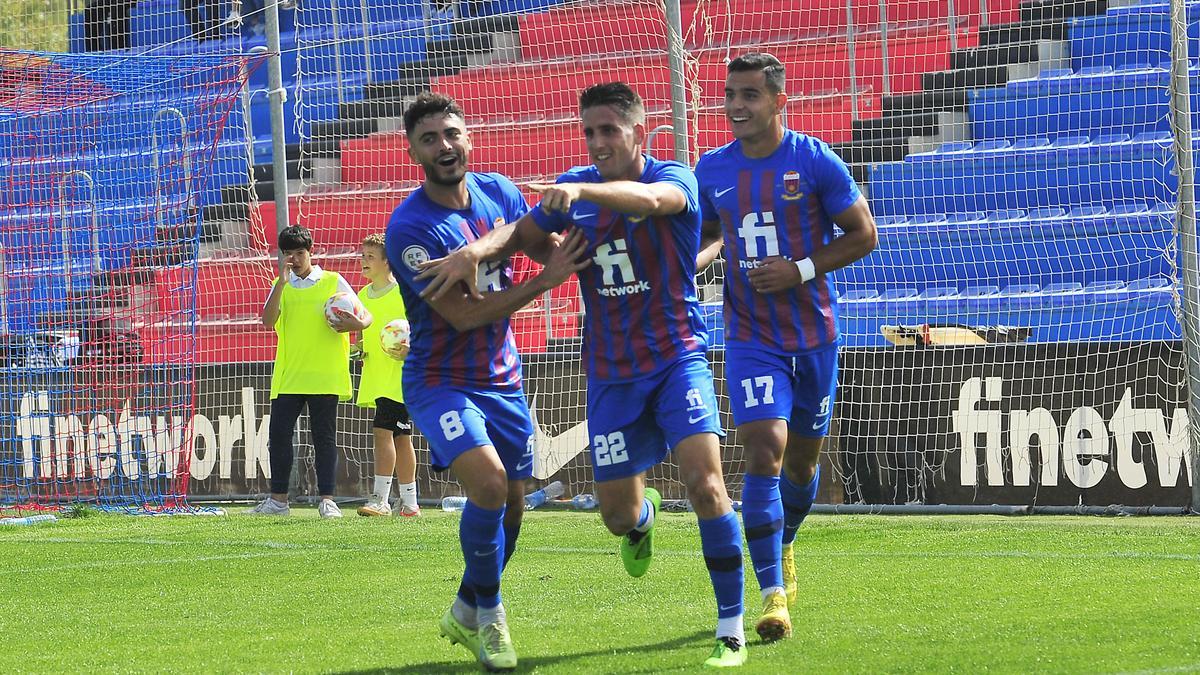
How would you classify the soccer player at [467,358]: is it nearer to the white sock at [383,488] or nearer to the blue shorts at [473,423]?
the blue shorts at [473,423]

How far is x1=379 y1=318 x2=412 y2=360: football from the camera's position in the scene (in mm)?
10727

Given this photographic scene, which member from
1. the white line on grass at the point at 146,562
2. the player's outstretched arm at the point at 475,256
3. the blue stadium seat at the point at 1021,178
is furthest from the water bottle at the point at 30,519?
the player's outstretched arm at the point at 475,256

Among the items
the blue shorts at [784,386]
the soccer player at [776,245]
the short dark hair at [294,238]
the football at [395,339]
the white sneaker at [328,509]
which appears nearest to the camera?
the blue shorts at [784,386]

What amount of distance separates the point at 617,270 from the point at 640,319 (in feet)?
0.61

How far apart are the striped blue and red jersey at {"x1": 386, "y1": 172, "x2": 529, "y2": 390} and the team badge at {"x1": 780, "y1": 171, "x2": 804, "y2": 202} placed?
1.23 metres

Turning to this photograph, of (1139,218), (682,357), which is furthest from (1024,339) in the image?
(682,357)

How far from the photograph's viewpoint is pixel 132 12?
2094 cm

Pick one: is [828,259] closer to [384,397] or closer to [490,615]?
[490,615]

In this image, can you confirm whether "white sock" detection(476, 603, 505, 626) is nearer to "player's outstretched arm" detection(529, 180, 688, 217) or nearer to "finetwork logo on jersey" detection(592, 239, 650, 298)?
"finetwork logo on jersey" detection(592, 239, 650, 298)

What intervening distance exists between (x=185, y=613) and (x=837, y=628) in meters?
2.79

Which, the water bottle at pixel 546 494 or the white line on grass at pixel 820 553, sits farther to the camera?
the water bottle at pixel 546 494

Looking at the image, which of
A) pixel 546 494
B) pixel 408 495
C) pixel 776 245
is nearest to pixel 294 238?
pixel 408 495

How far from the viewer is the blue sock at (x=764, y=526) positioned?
5.50 meters

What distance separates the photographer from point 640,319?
5391mm
